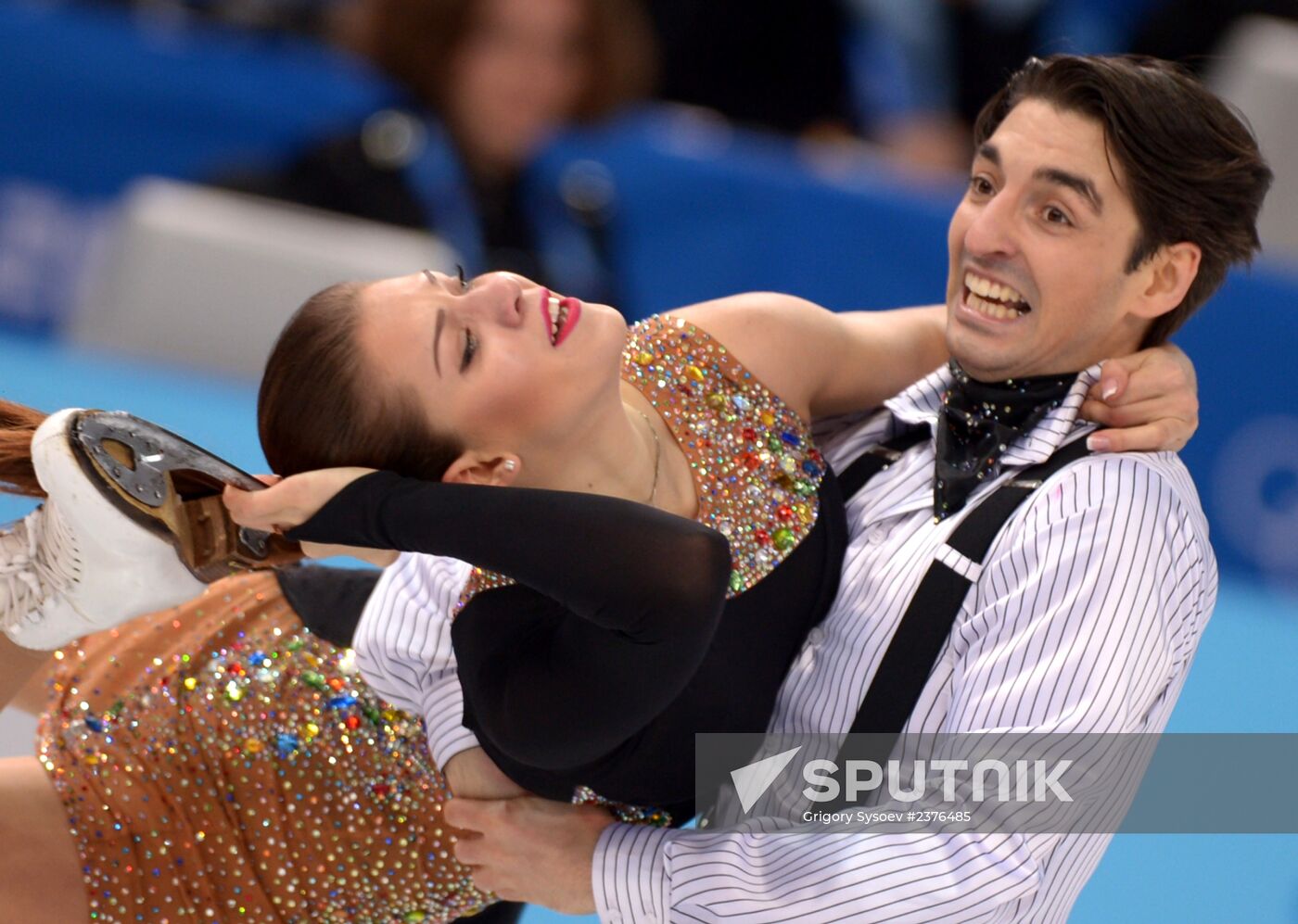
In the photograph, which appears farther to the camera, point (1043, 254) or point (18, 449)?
point (1043, 254)

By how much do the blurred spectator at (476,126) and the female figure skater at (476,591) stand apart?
2.70 meters

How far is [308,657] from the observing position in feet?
8.10

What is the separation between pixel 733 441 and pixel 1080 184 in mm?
562

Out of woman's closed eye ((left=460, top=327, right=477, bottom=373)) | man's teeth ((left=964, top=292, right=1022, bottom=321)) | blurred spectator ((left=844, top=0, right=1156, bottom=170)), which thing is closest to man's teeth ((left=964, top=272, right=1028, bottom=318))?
man's teeth ((left=964, top=292, right=1022, bottom=321))

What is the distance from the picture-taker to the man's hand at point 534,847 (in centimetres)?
217

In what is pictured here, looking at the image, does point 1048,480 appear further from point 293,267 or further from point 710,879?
point 293,267

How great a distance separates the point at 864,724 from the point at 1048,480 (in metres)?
0.38

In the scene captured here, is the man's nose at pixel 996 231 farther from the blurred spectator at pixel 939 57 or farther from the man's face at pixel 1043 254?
the blurred spectator at pixel 939 57

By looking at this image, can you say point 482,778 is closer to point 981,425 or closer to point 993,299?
point 981,425

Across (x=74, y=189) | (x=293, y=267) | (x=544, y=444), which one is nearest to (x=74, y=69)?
(x=74, y=189)

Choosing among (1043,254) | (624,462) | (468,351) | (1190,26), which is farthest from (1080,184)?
(1190,26)

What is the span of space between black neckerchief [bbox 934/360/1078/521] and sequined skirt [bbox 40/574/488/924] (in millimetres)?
809

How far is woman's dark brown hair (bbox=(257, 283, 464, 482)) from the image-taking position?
2062 mm

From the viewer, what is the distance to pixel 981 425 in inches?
87.7
